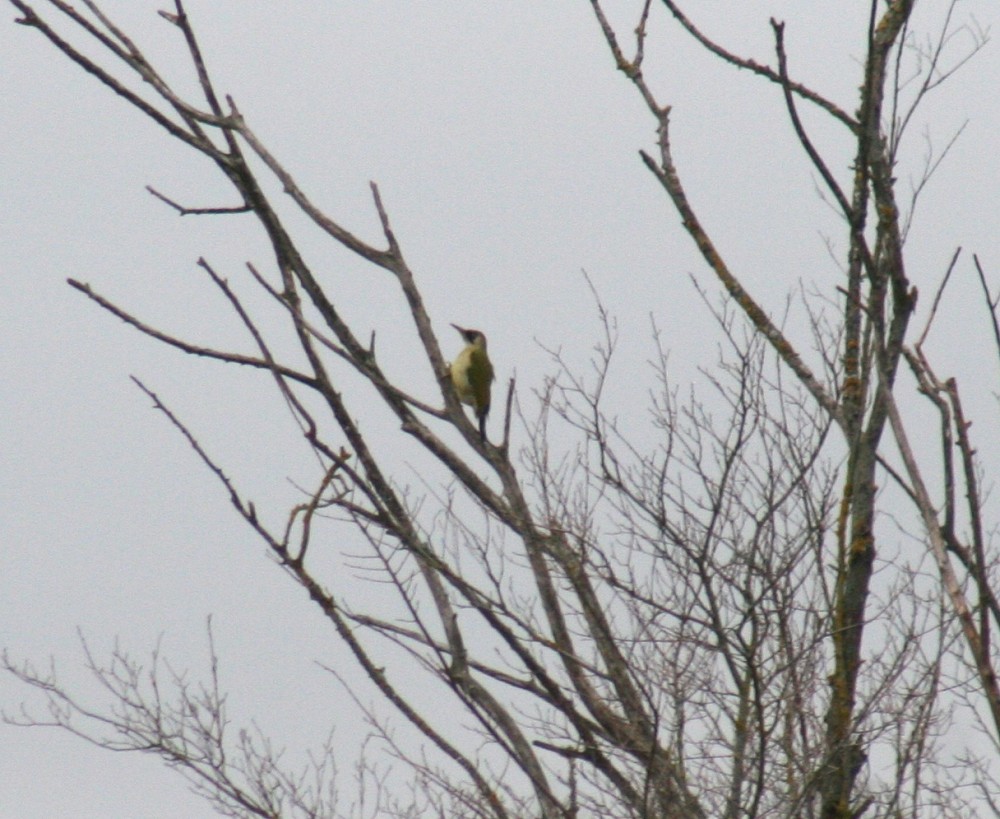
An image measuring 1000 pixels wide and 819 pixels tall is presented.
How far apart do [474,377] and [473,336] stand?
0.97 metres

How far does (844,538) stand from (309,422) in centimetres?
147

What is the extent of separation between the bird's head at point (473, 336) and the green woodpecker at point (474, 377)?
176 mm

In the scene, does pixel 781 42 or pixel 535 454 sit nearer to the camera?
pixel 781 42

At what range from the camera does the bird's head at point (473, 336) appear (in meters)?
10.9

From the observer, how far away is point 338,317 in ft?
12.1

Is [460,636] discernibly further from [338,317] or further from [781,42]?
[781,42]

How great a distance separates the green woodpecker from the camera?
1007 centimetres

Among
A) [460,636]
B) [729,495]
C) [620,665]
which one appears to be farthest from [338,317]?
[729,495]

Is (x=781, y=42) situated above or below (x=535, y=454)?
below

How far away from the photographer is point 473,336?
436 inches

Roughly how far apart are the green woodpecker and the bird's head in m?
0.18

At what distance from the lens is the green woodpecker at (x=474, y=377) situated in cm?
1007

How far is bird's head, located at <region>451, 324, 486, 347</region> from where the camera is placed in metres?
10.9

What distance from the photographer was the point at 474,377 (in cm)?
1017
